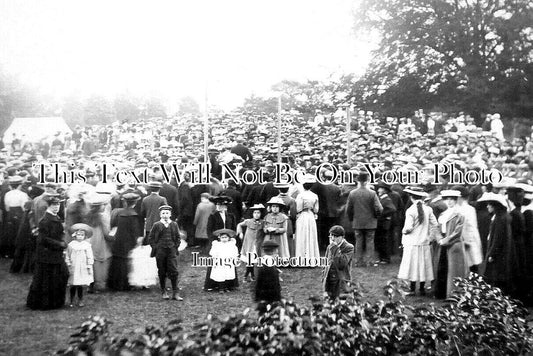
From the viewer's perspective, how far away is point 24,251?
32.7 ft

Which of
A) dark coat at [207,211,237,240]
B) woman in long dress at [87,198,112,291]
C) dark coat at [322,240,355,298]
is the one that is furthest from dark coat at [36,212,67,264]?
dark coat at [322,240,355,298]

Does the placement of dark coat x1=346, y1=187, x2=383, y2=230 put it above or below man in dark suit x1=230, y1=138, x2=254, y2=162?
below

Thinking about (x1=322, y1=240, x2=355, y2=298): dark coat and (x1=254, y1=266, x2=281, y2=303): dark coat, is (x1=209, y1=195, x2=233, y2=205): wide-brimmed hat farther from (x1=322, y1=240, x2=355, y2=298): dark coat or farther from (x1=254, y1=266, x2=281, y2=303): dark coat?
(x1=322, y1=240, x2=355, y2=298): dark coat

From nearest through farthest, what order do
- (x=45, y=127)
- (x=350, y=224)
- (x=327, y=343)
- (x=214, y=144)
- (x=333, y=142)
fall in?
1. (x=327, y=343)
2. (x=45, y=127)
3. (x=350, y=224)
4. (x=333, y=142)
5. (x=214, y=144)

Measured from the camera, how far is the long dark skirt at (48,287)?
812 cm

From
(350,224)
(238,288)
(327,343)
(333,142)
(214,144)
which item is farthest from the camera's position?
(214,144)

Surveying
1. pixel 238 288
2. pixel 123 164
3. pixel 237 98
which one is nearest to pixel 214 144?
pixel 237 98

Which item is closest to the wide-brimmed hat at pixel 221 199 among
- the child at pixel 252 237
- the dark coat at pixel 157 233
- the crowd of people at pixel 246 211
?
the crowd of people at pixel 246 211

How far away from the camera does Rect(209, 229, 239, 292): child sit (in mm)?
9242

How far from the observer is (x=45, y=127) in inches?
346

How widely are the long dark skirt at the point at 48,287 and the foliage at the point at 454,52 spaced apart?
7.70 m

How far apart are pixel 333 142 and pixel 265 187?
2194mm

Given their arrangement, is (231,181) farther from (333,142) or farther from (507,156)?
(507,156)

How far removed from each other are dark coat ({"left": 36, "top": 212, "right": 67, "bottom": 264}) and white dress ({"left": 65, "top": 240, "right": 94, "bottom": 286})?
0.84 feet
